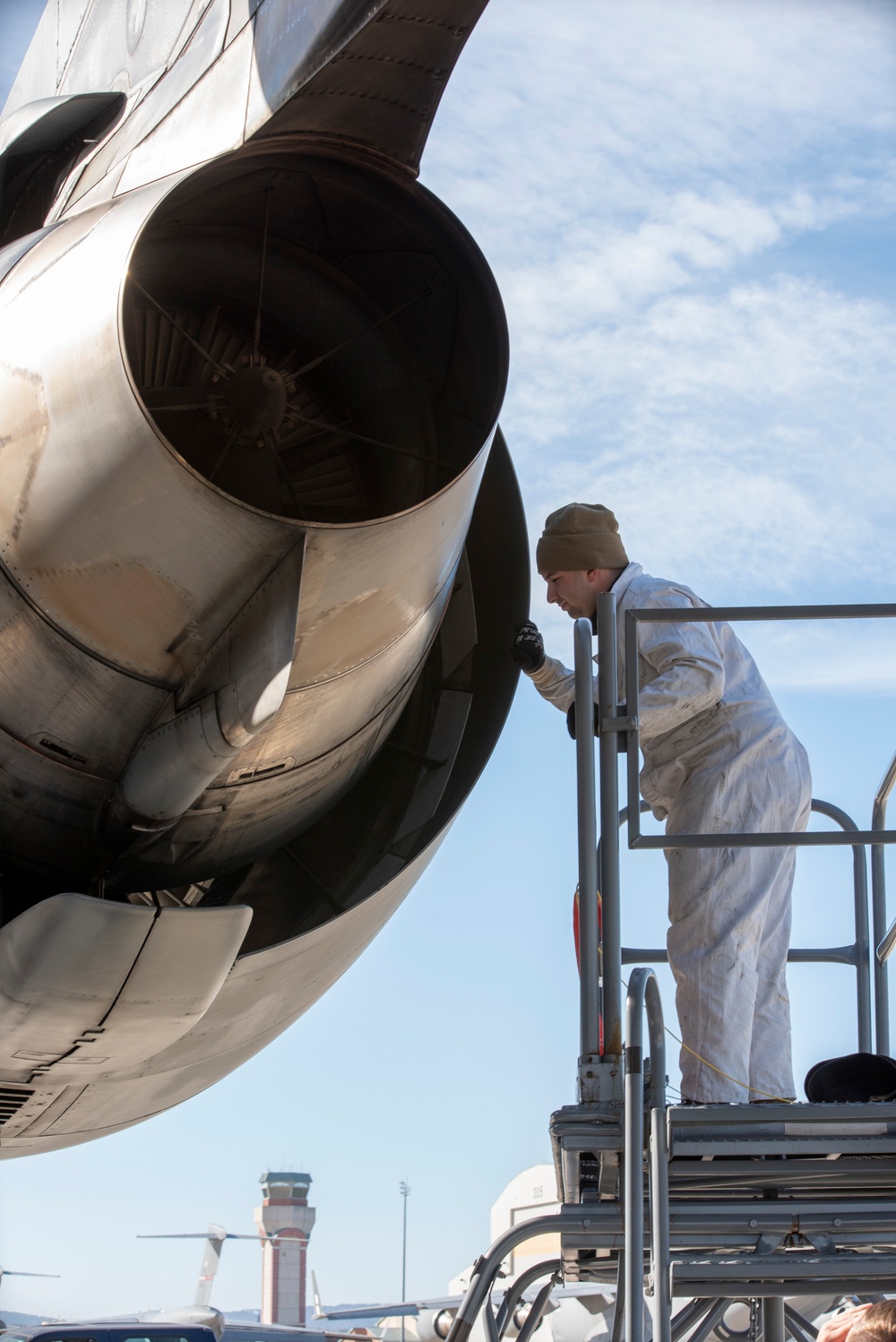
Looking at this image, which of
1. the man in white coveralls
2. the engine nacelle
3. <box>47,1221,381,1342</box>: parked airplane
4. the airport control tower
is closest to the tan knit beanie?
the man in white coveralls

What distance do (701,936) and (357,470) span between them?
1.72 m

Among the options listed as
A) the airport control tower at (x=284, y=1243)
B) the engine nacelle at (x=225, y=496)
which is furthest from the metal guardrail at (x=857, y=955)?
the airport control tower at (x=284, y=1243)

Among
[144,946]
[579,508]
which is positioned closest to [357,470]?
[579,508]

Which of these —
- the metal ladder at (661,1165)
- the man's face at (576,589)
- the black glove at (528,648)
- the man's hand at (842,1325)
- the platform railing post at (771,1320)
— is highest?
the man's face at (576,589)

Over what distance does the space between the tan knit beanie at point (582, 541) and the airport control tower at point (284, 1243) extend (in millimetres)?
74956

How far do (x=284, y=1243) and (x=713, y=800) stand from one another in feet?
275

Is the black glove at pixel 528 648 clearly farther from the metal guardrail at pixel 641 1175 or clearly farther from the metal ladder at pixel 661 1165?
the metal guardrail at pixel 641 1175

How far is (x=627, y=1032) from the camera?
323 cm

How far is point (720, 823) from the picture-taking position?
14.5ft

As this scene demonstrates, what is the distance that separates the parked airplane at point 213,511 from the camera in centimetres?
322

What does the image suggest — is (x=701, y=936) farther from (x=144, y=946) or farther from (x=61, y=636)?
(x=61, y=636)

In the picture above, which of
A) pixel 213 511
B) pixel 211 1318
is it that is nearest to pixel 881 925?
pixel 213 511

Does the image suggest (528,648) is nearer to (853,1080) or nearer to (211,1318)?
(853,1080)

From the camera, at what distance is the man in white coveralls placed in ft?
13.8
